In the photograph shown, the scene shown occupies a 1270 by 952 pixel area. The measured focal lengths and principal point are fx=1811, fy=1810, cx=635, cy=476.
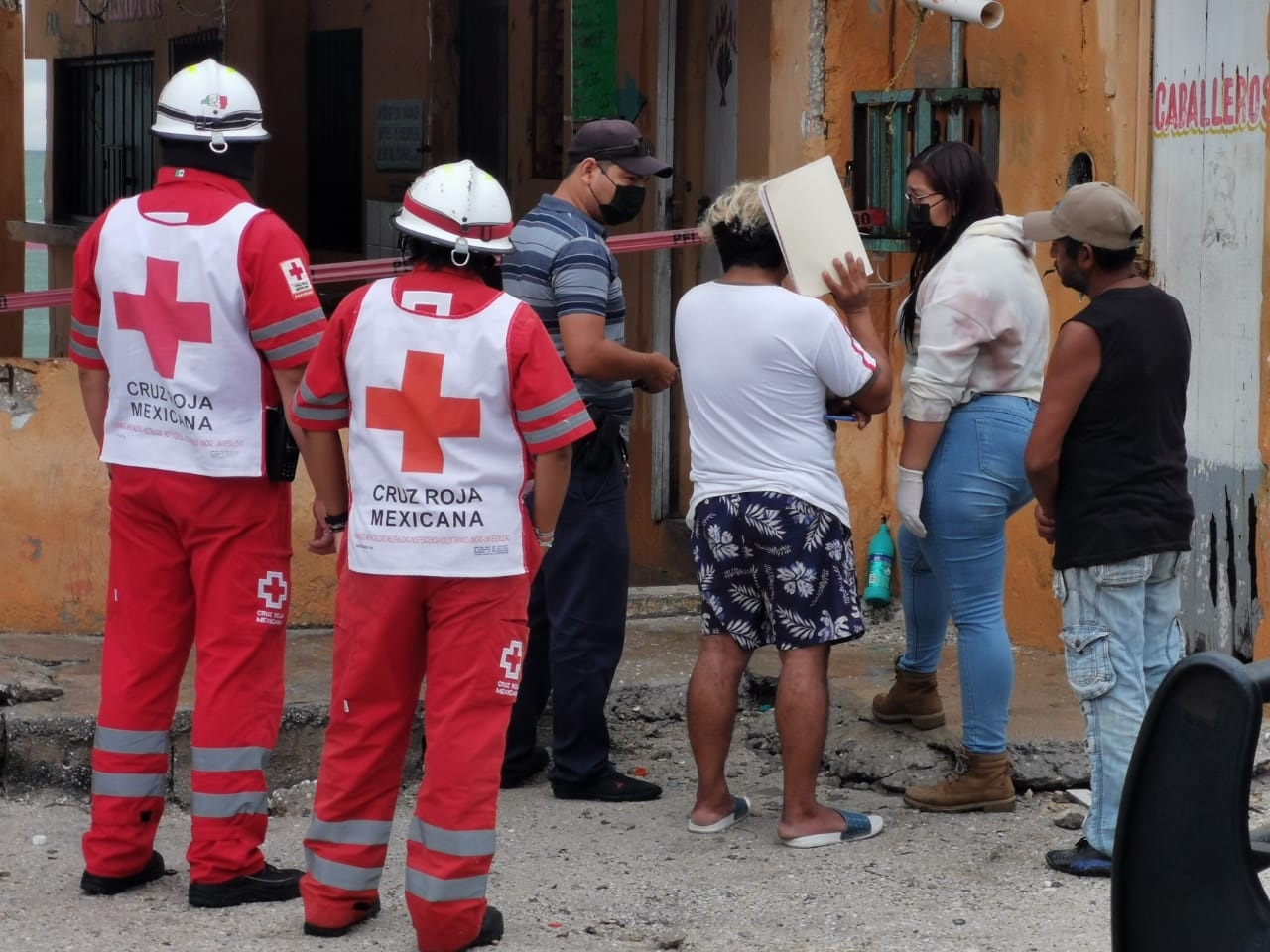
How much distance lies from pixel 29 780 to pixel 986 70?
3.93m

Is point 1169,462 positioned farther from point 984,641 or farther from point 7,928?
point 7,928

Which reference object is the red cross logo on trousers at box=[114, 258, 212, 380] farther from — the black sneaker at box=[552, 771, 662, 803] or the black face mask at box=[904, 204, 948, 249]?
the black face mask at box=[904, 204, 948, 249]

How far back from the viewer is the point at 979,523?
4699mm

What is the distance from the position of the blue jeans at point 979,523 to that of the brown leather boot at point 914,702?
52 cm

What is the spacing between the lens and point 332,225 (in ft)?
32.4

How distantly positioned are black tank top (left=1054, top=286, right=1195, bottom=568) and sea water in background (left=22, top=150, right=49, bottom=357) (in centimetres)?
592

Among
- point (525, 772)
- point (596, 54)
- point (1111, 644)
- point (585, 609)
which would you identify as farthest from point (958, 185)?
point (596, 54)

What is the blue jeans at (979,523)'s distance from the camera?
4703 millimetres

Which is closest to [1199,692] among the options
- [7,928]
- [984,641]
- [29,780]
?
[984,641]

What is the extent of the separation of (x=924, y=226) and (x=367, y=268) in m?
2.18

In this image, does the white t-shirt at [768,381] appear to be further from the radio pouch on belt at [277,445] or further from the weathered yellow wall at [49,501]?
the weathered yellow wall at [49,501]

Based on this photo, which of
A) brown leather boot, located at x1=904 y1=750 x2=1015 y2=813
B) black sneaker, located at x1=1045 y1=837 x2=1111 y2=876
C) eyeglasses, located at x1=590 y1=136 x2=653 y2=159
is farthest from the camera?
eyeglasses, located at x1=590 y1=136 x2=653 y2=159

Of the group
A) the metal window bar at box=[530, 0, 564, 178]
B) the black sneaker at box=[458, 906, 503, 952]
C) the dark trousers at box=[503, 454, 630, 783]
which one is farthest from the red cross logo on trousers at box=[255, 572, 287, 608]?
the metal window bar at box=[530, 0, 564, 178]

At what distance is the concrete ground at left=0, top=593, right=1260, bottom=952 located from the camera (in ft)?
13.5
